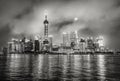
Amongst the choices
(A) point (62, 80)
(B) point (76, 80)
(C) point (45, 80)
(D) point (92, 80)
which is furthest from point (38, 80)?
(D) point (92, 80)

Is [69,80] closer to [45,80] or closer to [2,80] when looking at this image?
[45,80]

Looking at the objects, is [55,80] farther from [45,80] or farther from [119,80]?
[119,80]

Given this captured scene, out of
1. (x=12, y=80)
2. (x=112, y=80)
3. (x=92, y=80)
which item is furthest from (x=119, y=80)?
(x=12, y=80)

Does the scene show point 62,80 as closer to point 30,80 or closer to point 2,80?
point 30,80

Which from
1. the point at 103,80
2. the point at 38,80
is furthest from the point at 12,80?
the point at 103,80

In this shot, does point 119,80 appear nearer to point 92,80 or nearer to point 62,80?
point 92,80
